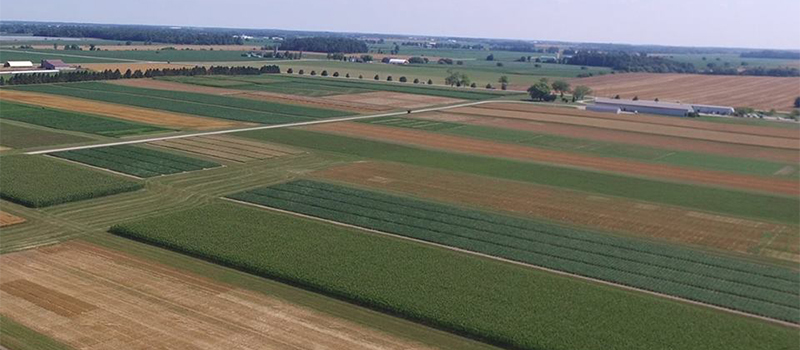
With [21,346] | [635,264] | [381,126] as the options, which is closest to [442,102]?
[381,126]

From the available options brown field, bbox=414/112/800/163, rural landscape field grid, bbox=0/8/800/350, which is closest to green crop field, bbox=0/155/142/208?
Answer: rural landscape field grid, bbox=0/8/800/350

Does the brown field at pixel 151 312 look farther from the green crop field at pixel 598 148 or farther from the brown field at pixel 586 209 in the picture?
the green crop field at pixel 598 148

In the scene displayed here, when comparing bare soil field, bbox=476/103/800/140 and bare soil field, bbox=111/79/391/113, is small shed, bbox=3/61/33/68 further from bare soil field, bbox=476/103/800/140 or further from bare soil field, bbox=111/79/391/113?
bare soil field, bbox=476/103/800/140

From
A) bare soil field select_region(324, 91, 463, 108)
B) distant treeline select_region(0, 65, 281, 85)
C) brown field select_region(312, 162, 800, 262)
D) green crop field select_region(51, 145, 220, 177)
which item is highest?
distant treeline select_region(0, 65, 281, 85)

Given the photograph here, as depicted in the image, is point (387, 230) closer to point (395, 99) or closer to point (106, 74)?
point (395, 99)

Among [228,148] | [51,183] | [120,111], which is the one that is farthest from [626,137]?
[120,111]

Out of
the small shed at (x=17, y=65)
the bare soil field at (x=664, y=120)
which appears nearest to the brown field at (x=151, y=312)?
the bare soil field at (x=664, y=120)
